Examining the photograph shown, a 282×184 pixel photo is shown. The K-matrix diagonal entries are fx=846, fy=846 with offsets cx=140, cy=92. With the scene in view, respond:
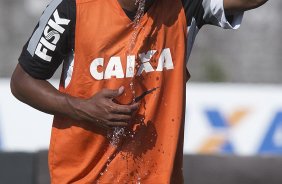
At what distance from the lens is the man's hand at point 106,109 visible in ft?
12.4

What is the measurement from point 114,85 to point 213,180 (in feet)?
11.0

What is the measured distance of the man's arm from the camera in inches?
156

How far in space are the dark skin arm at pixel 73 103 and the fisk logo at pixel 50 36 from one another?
136 mm

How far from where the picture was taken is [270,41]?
42.7ft

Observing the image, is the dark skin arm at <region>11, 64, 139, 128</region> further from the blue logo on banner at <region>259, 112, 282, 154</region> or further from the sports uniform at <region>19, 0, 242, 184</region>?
the blue logo on banner at <region>259, 112, 282, 154</region>

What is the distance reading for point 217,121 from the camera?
35.9ft

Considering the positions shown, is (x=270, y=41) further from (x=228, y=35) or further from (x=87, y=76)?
(x=87, y=76)

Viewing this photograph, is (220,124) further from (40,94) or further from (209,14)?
(40,94)

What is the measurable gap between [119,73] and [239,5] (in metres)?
0.66

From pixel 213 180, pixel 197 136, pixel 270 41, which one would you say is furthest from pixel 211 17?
pixel 270 41

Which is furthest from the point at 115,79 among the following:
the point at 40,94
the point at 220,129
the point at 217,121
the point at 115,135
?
the point at 220,129

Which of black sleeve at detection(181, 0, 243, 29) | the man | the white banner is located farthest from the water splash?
the white banner

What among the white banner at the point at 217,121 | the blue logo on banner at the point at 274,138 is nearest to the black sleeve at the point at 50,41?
the white banner at the point at 217,121

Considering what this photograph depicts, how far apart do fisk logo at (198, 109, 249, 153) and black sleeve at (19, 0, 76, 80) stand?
22.7 ft
